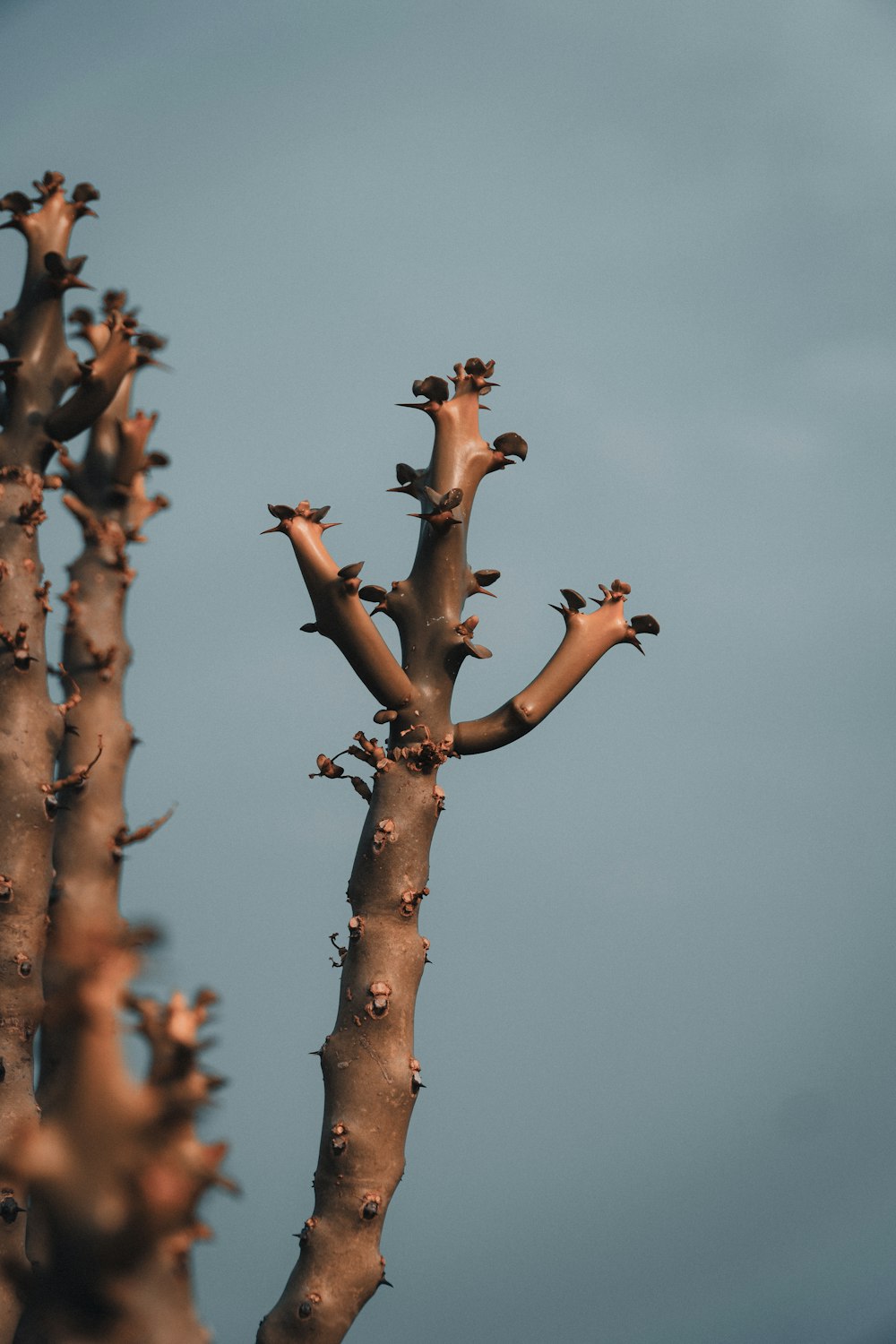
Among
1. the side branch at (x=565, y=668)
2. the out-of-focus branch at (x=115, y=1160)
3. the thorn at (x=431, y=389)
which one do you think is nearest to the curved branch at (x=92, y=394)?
the thorn at (x=431, y=389)

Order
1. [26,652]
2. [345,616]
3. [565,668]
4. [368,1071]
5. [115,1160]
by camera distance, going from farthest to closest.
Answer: [565,668] → [345,616] → [368,1071] → [26,652] → [115,1160]

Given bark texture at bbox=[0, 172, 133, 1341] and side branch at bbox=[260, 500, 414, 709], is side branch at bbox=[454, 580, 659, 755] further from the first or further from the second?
bark texture at bbox=[0, 172, 133, 1341]

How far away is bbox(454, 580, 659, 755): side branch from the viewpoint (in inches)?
153

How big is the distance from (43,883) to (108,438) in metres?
1.17

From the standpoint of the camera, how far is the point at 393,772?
3.73 metres

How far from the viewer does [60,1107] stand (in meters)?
1.44

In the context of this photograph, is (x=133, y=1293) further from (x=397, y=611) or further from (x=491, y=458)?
(x=491, y=458)

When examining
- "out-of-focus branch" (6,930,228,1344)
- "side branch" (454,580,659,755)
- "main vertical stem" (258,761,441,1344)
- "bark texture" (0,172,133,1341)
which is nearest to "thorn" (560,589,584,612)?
"side branch" (454,580,659,755)

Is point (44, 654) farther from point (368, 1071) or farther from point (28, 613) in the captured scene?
point (368, 1071)

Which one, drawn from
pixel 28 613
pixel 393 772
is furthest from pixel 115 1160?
pixel 393 772

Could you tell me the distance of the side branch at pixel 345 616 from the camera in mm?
3730

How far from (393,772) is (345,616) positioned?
1.46 ft

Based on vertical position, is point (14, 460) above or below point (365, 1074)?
above

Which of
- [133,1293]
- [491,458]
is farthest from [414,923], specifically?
[133,1293]
